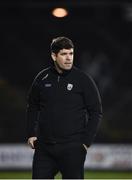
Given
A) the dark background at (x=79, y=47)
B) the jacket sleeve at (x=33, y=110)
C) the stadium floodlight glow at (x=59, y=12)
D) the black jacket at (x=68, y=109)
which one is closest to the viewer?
the black jacket at (x=68, y=109)

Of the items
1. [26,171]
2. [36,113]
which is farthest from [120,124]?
[36,113]

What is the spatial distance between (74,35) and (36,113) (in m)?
13.8

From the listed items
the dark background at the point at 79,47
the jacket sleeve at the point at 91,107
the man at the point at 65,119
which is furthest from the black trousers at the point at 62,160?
the dark background at the point at 79,47

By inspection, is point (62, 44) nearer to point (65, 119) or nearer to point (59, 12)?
point (65, 119)

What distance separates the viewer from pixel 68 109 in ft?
21.2

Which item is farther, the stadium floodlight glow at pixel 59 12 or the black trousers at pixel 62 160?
the stadium floodlight glow at pixel 59 12

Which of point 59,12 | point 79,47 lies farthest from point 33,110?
point 79,47

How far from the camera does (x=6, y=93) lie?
755 inches

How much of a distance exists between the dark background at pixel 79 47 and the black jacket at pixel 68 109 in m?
12.5

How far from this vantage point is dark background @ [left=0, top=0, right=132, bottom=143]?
19531mm

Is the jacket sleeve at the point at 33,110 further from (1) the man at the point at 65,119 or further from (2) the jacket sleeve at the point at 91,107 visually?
(2) the jacket sleeve at the point at 91,107

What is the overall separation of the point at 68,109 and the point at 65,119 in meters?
0.10

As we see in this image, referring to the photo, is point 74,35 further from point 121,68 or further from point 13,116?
point 13,116

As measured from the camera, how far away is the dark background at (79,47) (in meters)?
19.5
